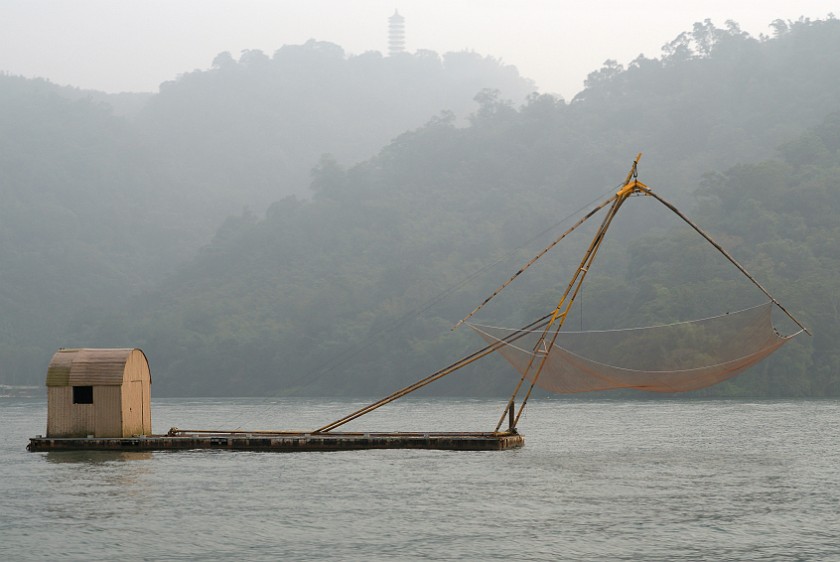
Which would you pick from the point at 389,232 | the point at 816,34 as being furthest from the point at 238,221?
the point at 816,34

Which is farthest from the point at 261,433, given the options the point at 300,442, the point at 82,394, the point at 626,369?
the point at 626,369

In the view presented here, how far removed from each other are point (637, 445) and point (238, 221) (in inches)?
5109

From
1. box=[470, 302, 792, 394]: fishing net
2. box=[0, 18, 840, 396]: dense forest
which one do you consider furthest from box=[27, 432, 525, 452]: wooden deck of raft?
box=[0, 18, 840, 396]: dense forest

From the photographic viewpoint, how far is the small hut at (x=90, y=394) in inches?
1690

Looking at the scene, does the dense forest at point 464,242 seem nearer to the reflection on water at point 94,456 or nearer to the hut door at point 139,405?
the hut door at point 139,405

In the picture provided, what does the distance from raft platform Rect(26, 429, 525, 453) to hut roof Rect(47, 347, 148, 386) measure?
1.96m

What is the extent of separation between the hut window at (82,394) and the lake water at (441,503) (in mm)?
1841

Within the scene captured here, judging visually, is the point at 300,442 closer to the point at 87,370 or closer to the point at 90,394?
the point at 90,394

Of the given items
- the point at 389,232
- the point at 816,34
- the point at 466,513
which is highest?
the point at 816,34

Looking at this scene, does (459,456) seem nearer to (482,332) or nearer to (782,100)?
(482,332)

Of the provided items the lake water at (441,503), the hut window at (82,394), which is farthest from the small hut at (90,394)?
the lake water at (441,503)

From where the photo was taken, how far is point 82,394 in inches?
1704

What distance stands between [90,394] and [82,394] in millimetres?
316

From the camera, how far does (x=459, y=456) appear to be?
134 ft
